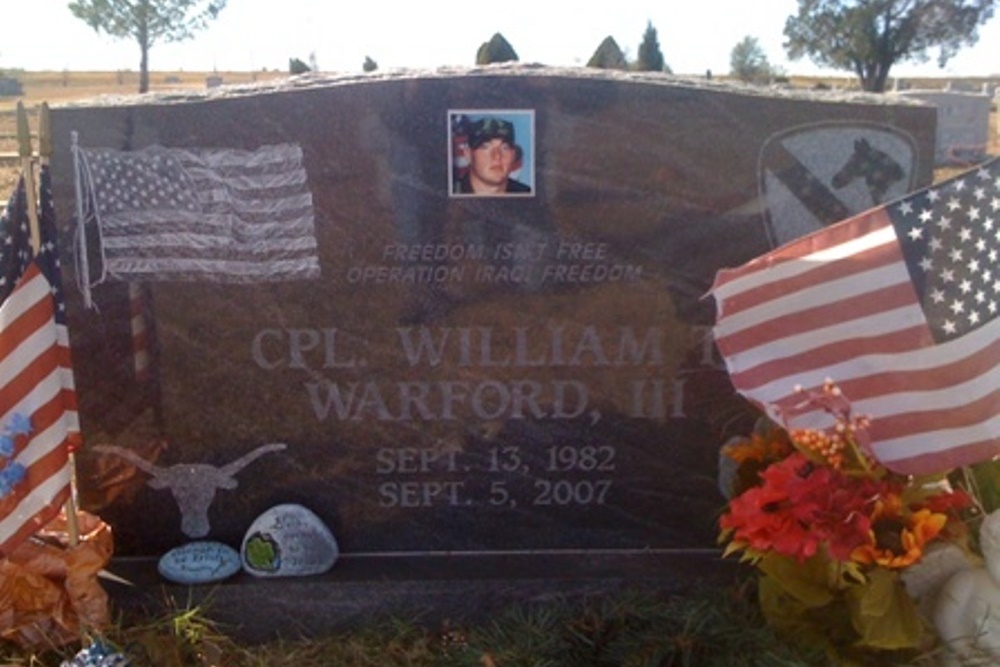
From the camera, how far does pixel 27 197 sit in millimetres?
3596

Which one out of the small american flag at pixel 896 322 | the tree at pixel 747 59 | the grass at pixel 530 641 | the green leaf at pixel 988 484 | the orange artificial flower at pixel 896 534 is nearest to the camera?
the orange artificial flower at pixel 896 534

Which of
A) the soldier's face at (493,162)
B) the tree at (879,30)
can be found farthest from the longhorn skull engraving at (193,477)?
the tree at (879,30)

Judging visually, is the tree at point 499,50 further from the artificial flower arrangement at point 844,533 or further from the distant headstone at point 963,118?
the distant headstone at point 963,118

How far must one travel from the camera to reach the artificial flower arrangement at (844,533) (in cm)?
310

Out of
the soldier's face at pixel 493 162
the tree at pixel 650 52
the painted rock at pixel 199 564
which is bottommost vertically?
the painted rock at pixel 199 564

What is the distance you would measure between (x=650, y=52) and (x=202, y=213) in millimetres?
26704

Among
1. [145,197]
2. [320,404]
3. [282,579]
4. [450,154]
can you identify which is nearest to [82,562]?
[282,579]

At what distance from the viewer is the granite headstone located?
3918mm

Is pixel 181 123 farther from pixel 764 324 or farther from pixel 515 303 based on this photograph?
pixel 764 324

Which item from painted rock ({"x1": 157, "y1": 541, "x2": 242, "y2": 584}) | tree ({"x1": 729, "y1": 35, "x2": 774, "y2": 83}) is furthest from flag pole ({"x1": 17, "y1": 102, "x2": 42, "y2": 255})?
tree ({"x1": 729, "y1": 35, "x2": 774, "y2": 83})

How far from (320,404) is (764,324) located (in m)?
1.63

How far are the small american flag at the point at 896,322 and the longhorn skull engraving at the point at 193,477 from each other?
5.93 feet

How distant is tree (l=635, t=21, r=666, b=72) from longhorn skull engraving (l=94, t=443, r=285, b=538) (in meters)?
22.7

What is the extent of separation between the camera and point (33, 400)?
3.58m
